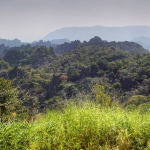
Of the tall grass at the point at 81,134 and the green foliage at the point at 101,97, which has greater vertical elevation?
the tall grass at the point at 81,134

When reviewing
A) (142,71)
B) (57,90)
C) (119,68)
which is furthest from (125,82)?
(57,90)

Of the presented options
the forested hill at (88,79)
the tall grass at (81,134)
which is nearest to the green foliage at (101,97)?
the tall grass at (81,134)

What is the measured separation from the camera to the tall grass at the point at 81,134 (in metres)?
1.49

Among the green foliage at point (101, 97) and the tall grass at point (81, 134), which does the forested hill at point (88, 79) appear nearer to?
the green foliage at point (101, 97)

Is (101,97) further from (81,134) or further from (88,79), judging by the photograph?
(88,79)

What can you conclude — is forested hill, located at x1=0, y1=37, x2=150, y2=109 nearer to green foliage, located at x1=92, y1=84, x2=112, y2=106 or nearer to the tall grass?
green foliage, located at x1=92, y1=84, x2=112, y2=106

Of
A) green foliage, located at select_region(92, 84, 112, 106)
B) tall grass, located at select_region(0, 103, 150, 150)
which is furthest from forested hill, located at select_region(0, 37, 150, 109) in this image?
tall grass, located at select_region(0, 103, 150, 150)

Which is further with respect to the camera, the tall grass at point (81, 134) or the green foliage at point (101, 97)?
the green foliage at point (101, 97)

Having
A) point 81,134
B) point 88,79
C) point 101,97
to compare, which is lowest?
point 88,79

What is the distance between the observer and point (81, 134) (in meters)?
1.64

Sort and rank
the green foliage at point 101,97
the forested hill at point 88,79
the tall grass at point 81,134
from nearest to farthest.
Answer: the tall grass at point 81,134
the green foliage at point 101,97
the forested hill at point 88,79

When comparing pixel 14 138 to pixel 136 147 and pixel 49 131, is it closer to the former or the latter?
pixel 49 131

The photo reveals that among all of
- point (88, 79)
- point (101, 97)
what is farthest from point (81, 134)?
point (88, 79)

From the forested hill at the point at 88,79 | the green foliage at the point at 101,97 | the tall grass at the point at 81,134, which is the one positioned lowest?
the forested hill at the point at 88,79
